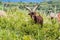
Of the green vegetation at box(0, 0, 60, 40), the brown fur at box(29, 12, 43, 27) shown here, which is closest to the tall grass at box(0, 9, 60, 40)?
the green vegetation at box(0, 0, 60, 40)

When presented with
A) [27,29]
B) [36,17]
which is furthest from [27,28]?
[36,17]

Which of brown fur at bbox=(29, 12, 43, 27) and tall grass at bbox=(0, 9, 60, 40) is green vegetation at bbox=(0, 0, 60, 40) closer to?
tall grass at bbox=(0, 9, 60, 40)

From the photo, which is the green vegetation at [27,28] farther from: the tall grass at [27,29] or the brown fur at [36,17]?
the brown fur at [36,17]

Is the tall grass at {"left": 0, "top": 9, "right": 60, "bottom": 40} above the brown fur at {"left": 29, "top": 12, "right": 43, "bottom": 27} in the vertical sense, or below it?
below

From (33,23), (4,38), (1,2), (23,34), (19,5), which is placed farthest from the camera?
(19,5)

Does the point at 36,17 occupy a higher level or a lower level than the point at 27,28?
higher

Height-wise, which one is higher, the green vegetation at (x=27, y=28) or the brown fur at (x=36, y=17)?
the brown fur at (x=36, y=17)

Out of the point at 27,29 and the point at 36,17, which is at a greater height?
the point at 36,17

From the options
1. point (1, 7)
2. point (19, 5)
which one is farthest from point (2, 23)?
point (19, 5)

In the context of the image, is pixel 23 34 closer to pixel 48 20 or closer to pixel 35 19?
pixel 35 19

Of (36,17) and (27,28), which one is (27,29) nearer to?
(27,28)

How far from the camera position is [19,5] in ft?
32.9

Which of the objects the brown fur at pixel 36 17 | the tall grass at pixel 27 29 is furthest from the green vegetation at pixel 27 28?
the brown fur at pixel 36 17

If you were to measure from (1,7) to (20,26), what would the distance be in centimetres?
→ 225
